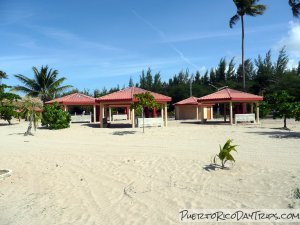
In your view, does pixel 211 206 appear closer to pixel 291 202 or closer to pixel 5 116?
pixel 291 202

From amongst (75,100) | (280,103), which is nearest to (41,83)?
(75,100)

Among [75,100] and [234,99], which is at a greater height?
[75,100]

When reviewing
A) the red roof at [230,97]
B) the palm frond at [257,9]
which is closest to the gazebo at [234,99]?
the red roof at [230,97]

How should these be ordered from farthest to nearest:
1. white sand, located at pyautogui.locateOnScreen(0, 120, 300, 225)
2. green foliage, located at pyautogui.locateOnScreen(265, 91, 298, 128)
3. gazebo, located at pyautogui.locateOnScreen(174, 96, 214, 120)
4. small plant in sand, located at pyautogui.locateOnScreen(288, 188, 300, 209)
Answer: gazebo, located at pyautogui.locateOnScreen(174, 96, 214, 120), green foliage, located at pyautogui.locateOnScreen(265, 91, 298, 128), white sand, located at pyautogui.locateOnScreen(0, 120, 300, 225), small plant in sand, located at pyautogui.locateOnScreen(288, 188, 300, 209)

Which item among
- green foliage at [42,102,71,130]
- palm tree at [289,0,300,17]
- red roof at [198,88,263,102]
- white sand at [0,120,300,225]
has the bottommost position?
white sand at [0,120,300,225]

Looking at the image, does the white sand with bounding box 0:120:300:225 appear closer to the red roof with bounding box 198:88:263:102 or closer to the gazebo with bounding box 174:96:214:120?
the red roof with bounding box 198:88:263:102

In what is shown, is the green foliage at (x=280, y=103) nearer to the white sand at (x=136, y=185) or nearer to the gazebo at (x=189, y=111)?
the white sand at (x=136, y=185)

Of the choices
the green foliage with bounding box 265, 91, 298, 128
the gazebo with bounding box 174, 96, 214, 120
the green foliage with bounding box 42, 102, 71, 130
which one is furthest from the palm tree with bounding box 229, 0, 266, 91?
the green foliage with bounding box 42, 102, 71, 130

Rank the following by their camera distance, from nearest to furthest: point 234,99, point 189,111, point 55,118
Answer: point 55,118, point 234,99, point 189,111

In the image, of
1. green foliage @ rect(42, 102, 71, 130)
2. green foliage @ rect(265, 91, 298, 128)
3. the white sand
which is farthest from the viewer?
green foliage @ rect(42, 102, 71, 130)

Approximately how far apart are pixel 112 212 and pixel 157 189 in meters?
1.47

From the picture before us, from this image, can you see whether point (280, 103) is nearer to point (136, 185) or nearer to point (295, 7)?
point (295, 7)

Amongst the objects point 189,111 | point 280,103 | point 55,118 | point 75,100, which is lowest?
point 55,118

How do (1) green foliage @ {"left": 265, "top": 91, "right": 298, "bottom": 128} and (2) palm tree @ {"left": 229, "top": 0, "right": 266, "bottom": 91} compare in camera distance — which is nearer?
(1) green foliage @ {"left": 265, "top": 91, "right": 298, "bottom": 128}
